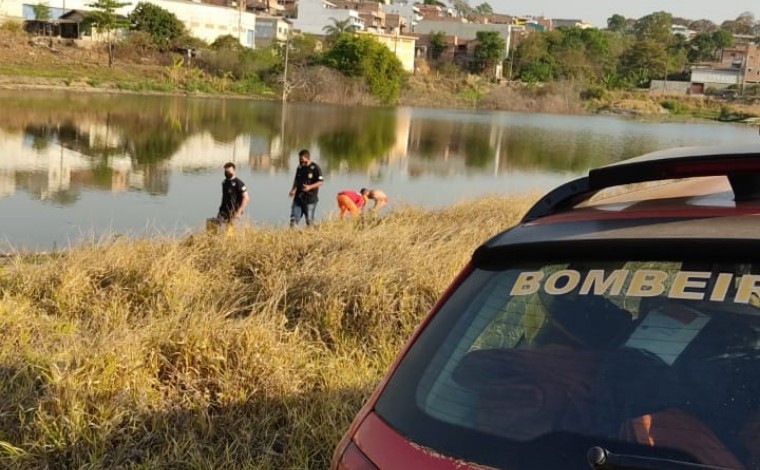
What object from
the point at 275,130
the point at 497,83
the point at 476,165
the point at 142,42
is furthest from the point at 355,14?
the point at 476,165

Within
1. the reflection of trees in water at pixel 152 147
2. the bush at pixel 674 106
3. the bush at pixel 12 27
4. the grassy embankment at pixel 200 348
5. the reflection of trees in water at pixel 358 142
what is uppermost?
the bush at pixel 12 27

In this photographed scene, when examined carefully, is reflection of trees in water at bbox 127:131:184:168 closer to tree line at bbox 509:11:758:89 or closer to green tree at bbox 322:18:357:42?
green tree at bbox 322:18:357:42

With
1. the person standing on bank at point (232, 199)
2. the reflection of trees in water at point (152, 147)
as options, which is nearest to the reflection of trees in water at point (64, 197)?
the person standing on bank at point (232, 199)

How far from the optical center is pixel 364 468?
179cm

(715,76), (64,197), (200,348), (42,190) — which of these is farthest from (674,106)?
(200,348)

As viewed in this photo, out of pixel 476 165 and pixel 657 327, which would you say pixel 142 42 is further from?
pixel 657 327

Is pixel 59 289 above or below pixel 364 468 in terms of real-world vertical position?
below

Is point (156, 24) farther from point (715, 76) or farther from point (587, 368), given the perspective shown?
point (587, 368)

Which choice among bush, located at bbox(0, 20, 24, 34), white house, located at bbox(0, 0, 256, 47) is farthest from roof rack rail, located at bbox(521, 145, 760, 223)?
white house, located at bbox(0, 0, 256, 47)

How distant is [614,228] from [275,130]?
38.3 metres

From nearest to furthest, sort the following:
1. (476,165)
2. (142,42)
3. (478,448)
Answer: (478,448), (476,165), (142,42)

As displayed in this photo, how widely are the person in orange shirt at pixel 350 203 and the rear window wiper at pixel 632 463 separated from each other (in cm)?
1092

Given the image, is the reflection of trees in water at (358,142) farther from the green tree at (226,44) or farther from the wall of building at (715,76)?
the wall of building at (715,76)

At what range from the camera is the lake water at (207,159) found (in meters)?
16.3
